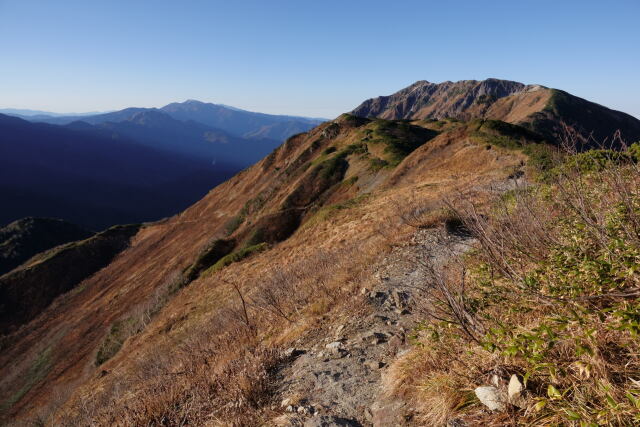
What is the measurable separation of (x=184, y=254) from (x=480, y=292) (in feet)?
142

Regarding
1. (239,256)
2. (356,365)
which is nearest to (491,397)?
(356,365)

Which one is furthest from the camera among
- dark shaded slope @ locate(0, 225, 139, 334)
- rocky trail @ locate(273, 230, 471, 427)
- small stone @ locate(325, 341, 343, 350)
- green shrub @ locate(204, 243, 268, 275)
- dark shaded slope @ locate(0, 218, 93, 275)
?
dark shaded slope @ locate(0, 218, 93, 275)

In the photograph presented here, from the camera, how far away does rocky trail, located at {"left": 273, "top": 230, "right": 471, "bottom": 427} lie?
12.7ft

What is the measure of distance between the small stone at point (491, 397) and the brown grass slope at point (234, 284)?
2.50m

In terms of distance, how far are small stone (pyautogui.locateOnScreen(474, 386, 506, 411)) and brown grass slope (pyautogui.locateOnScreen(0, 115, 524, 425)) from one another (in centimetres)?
250

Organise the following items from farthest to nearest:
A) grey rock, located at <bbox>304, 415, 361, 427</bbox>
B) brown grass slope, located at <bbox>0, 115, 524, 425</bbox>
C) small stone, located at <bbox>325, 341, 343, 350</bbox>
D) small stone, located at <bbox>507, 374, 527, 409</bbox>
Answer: brown grass slope, located at <bbox>0, 115, 524, 425</bbox>
small stone, located at <bbox>325, 341, 343, 350</bbox>
grey rock, located at <bbox>304, 415, 361, 427</bbox>
small stone, located at <bbox>507, 374, 527, 409</bbox>

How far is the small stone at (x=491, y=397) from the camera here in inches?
118

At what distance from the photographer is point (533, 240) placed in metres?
4.75

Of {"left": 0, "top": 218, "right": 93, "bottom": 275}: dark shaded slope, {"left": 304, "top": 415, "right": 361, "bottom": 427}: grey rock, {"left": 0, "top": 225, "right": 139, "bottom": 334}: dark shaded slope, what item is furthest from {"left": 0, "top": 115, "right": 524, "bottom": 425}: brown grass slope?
{"left": 0, "top": 218, "right": 93, "bottom": 275}: dark shaded slope

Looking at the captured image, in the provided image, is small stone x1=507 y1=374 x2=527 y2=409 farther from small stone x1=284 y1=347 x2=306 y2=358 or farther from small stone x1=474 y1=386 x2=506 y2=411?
small stone x1=284 y1=347 x2=306 y2=358

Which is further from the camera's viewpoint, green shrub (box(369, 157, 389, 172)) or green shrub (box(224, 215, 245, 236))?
green shrub (box(224, 215, 245, 236))

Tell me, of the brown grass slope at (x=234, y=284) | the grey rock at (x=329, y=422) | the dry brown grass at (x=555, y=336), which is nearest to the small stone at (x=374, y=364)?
the dry brown grass at (x=555, y=336)

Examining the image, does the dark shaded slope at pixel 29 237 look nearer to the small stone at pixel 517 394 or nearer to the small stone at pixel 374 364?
the small stone at pixel 374 364

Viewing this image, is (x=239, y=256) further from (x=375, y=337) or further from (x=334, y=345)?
(x=375, y=337)
